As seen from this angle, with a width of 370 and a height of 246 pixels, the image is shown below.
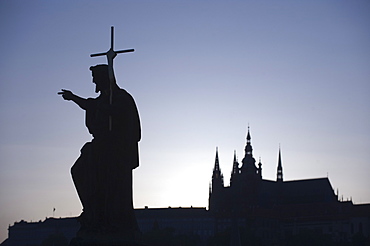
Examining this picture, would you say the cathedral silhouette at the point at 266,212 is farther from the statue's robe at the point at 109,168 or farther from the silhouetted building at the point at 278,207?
the statue's robe at the point at 109,168

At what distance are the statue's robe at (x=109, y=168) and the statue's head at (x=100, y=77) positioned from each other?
220 millimetres

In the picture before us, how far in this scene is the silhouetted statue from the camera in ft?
51.8

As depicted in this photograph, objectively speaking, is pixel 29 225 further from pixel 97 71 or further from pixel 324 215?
pixel 97 71

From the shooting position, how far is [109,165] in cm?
1593

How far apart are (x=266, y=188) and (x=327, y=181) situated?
10.1m

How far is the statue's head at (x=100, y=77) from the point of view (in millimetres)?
16266

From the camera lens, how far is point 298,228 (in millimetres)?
168000

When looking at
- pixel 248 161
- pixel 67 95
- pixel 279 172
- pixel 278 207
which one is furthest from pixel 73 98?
pixel 279 172

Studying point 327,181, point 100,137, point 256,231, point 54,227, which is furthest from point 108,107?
point 54,227

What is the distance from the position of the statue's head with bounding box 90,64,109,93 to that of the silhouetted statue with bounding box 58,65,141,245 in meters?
0.06

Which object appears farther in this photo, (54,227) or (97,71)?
(54,227)

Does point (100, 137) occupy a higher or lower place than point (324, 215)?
lower

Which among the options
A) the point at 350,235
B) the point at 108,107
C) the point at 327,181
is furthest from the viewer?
the point at 327,181

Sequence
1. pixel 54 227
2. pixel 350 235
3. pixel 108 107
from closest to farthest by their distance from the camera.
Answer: pixel 108 107 → pixel 350 235 → pixel 54 227
